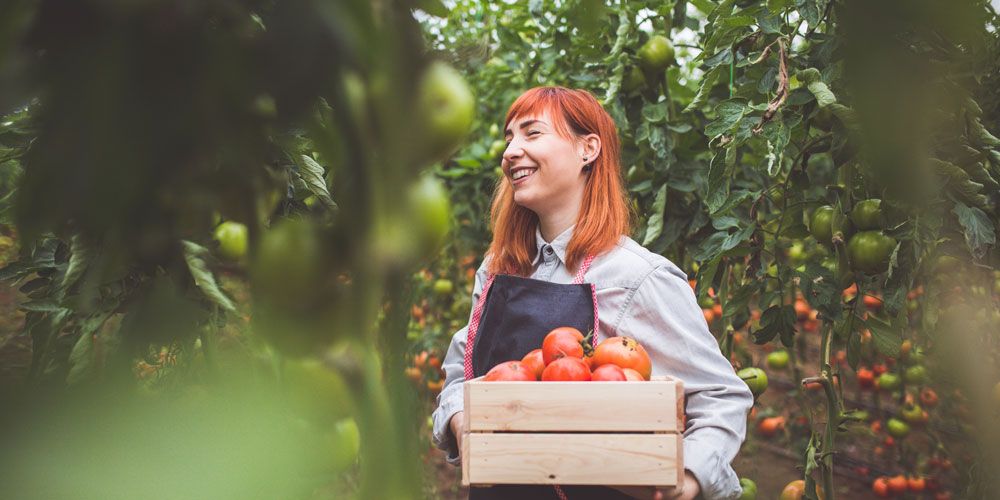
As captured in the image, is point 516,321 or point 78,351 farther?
point 516,321

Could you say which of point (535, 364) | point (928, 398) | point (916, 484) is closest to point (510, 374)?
point (535, 364)

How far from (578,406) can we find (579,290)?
0.28 m

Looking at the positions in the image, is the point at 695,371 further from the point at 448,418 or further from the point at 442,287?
the point at 442,287

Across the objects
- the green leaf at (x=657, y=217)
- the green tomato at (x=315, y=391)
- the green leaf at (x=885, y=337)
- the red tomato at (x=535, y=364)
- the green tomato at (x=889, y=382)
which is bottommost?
the green tomato at (x=889, y=382)

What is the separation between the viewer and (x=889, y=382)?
10.1 feet

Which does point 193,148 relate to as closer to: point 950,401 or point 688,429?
point 688,429

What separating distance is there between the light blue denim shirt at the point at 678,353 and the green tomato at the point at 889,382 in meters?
2.03

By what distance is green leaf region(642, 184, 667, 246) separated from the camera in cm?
187

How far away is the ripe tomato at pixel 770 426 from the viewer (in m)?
3.62

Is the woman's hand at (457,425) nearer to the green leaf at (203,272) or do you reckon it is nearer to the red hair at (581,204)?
the red hair at (581,204)

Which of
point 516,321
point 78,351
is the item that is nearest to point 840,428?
point 516,321

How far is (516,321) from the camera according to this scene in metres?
1.38

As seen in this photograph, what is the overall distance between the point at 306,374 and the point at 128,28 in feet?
0.28


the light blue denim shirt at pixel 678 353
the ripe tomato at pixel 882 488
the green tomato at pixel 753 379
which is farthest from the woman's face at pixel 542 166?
the ripe tomato at pixel 882 488
